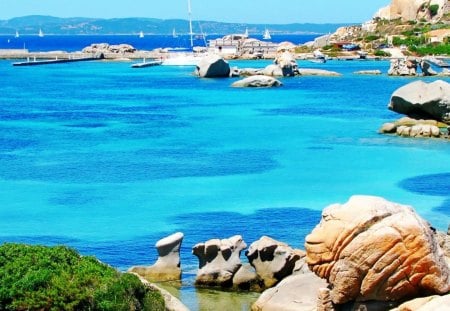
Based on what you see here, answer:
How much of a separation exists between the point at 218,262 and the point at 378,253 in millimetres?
10197

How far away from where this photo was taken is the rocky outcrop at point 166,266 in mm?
27375

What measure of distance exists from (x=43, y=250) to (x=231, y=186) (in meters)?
23.8

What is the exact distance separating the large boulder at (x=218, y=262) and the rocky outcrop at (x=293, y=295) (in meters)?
2.63

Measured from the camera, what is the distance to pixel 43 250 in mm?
20188

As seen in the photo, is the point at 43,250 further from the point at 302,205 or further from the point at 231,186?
the point at 231,186

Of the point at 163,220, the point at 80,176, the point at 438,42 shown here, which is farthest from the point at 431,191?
the point at 438,42

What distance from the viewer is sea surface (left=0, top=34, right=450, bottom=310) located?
114 feet

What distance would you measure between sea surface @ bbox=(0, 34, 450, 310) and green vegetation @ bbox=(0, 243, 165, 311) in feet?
17.9

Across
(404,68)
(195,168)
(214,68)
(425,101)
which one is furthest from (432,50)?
Result: (195,168)

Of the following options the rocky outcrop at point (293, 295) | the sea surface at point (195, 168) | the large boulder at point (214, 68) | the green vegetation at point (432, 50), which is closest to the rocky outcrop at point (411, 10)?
the green vegetation at point (432, 50)

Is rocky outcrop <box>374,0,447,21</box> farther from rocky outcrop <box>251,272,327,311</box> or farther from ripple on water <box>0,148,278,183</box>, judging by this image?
rocky outcrop <box>251,272,327,311</box>

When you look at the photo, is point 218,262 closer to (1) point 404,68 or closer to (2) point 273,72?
(2) point 273,72

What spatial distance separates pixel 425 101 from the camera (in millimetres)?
58812

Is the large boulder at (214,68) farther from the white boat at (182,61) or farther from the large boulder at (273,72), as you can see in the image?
the white boat at (182,61)
